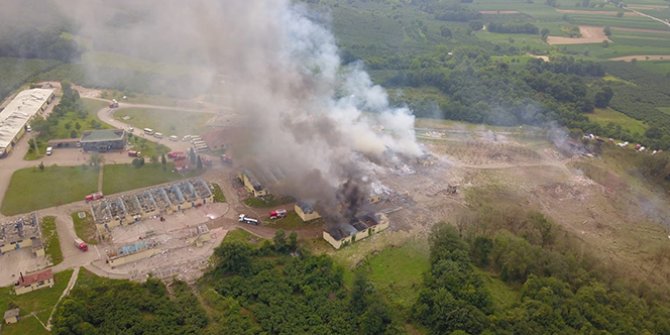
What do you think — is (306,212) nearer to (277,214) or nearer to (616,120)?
(277,214)

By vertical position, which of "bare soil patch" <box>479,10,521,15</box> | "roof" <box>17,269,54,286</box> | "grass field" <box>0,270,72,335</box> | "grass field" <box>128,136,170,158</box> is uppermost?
"bare soil patch" <box>479,10,521,15</box>

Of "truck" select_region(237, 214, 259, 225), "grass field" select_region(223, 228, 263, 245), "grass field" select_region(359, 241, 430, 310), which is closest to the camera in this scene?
"grass field" select_region(359, 241, 430, 310)

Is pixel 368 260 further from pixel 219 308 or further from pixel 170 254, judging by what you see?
pixel 170 254

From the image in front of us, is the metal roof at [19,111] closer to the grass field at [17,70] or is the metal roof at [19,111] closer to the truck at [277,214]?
the grass field at [17,70]

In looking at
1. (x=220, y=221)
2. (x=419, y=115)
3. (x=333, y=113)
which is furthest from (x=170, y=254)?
(x=419, y=115)

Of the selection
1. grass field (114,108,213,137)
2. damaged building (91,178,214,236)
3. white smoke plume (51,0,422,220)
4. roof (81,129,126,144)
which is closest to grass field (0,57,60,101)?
grass field (114,108,213,137)

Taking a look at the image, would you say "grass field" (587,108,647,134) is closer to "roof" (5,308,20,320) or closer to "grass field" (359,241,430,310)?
"grass field" (359,241,430,310)

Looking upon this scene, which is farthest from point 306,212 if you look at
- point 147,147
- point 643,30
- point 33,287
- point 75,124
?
point 643,30
